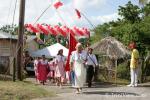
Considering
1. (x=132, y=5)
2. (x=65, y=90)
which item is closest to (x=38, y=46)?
(x=132, y=5)

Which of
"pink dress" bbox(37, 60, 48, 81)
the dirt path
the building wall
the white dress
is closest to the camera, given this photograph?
the dirt path

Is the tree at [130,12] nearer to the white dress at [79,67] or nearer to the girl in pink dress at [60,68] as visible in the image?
the girl in pink dress at [60,68]

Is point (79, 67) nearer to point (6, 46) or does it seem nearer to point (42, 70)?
point (42, 70)

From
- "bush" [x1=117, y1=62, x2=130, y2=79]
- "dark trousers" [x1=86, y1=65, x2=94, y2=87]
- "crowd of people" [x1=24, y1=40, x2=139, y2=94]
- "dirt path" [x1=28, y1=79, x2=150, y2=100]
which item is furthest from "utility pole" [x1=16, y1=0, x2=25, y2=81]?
"bush" [x1=117, y1=62, x2=130, y2=79]

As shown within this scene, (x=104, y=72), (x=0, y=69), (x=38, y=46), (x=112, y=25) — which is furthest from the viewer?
(x=38, y=46)

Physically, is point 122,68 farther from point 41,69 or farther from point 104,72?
point 41,69

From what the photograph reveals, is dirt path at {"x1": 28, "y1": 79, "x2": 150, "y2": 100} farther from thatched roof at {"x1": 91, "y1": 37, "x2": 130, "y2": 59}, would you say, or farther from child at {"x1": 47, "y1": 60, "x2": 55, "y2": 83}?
thatched roof at {"x1": 91, "y1": 37, "x2": 130, "y2": 59}

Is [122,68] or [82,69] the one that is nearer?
[82,69]

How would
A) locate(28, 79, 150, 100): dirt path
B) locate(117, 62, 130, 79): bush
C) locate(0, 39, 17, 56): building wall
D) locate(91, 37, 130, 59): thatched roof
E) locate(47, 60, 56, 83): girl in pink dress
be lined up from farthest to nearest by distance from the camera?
1. locate(0, 39, 17, 56): building wall
2. locate(91, 37, 130, 59): thatched roof
3. locate(117, 62, 130, 79): bush
4. locate(47, 60, 56, 83): girl in pink dress
5. locate(28, 79, 150, 100): dirt path

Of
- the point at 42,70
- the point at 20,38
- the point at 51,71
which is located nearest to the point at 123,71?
the point at 51,71

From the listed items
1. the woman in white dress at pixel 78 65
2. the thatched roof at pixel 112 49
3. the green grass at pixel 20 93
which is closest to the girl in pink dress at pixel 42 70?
the green grass at pixel 20 93

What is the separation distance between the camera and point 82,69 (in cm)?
1692

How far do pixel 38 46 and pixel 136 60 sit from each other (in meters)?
29.3

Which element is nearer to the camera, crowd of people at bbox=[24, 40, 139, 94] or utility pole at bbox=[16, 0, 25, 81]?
crowd of people at bbox=[24, 40, 139, 94]
